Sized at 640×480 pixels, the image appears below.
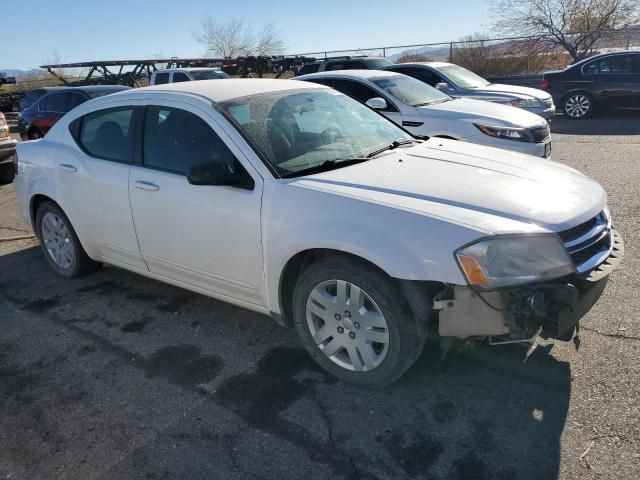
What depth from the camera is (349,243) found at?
2.79 m

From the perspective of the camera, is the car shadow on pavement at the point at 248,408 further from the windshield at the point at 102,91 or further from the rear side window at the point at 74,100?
the rear side window at the point at 74,100

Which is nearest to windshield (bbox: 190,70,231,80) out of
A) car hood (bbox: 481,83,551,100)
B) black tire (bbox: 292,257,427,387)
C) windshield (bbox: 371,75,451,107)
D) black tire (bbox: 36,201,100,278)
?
car hood (bbox: 481,83,551,100)

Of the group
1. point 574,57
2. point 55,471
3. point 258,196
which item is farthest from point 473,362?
point 574,57

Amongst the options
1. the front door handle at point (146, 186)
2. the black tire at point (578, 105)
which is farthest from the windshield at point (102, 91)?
the black tire at point (578, 105)

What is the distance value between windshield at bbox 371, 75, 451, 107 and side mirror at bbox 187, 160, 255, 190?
497cm

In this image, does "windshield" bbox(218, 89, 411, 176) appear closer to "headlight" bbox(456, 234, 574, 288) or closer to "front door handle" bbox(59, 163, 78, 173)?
"headlight" bbox(456, 234, 574, 288)

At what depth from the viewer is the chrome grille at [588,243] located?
271cm

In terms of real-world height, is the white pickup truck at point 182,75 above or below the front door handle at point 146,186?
above

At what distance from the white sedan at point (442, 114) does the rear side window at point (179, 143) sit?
344cm

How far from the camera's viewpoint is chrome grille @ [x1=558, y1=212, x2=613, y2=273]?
2.71 m

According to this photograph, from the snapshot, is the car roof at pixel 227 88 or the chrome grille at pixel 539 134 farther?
the chrome grille at pixel 539 134

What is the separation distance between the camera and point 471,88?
1050 cm

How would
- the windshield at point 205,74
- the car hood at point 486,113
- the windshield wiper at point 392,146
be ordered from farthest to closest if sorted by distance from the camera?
the windshield at point 205,74
the car hood at point 486,113
the windshield wiper at point 392,146

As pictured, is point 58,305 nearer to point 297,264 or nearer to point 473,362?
point 297,264
